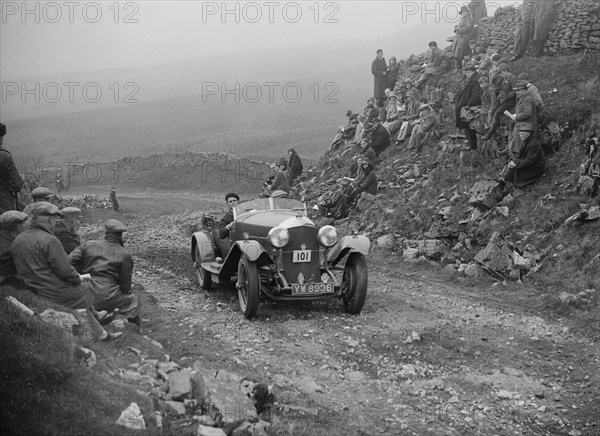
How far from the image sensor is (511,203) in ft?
45.3

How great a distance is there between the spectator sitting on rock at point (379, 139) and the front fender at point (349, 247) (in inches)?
437

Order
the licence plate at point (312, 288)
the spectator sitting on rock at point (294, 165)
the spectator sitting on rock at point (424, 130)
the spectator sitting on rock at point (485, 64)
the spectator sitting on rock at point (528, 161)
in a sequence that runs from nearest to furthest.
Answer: the licence plate at point (312, 288) → the spectator sitting on rock at point (528, 161) → the spectator sitting on rock at point (485, 64) → the spectator sitting on rock at point (424, 130) → the spectator sitting on rock at point (294, 165)

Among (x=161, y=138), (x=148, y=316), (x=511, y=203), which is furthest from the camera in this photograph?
(x=161, y=138)

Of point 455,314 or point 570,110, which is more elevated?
point 570,110

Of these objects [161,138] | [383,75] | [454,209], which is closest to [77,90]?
[161,138]

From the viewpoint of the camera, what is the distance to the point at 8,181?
10.8 m

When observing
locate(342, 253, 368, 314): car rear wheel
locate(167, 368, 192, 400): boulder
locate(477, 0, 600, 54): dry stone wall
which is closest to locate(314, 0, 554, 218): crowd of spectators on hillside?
locate(477, 0, 600, 54): dry stone wall

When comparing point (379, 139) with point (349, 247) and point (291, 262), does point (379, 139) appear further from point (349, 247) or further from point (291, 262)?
point (291, 262)

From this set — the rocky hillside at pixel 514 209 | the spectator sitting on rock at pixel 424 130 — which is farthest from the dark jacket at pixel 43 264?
the spectator sitting on rock at pixel 424 130

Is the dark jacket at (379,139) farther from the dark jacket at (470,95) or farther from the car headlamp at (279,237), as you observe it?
the car headlamp at (279,237)

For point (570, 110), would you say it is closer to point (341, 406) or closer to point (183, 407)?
point (341, 406)

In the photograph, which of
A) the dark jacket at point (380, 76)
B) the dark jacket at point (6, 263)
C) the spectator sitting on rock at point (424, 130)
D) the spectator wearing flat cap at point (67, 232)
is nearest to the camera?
the dark jacket at point (6, 263)

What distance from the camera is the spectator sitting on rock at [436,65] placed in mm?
22297

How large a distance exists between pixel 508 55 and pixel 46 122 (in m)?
64.8
